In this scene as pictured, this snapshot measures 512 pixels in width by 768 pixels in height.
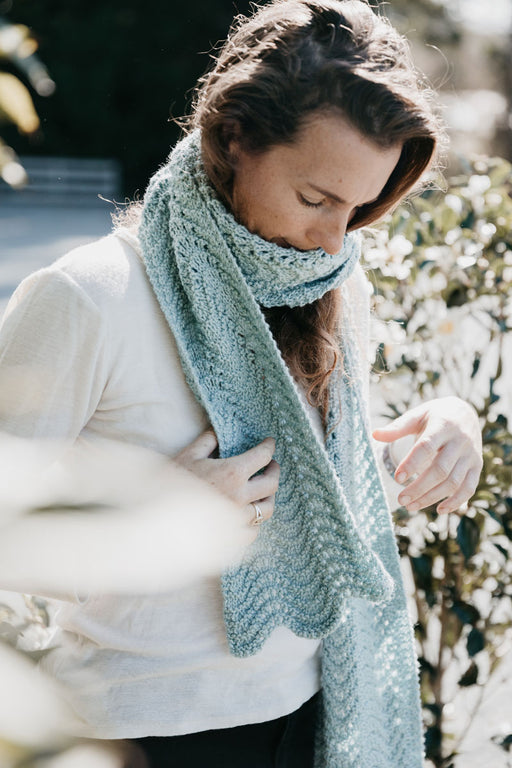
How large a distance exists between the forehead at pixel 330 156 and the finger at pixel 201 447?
13.8 inches

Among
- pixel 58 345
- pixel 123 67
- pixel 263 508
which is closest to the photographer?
pixel 58 345

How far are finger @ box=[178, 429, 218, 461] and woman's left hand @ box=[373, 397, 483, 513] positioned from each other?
0.95ft

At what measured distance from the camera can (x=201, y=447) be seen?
41.9 inches

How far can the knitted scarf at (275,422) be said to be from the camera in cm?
111

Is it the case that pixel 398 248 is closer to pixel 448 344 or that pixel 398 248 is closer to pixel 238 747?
pixel 448 344

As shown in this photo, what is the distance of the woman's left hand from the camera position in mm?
1193

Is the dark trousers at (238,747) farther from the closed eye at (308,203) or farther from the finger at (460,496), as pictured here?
the closed eye at (308,203)

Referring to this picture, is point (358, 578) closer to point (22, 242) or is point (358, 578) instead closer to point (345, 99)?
point (345, 99)

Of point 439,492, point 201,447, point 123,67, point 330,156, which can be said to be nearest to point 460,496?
point 439,492

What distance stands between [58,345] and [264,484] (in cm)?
32

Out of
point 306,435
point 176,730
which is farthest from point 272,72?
point 176,730

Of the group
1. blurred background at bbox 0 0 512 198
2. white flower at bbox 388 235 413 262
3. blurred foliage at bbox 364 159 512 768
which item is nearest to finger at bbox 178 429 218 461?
blurred foliage at bbox 364 159 512 768

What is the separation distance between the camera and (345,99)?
1.06 metres

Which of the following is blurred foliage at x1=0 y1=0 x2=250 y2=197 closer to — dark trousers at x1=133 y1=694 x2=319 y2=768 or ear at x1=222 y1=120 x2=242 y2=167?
ear at x1=222 y1=120 x2=242 y2=167
